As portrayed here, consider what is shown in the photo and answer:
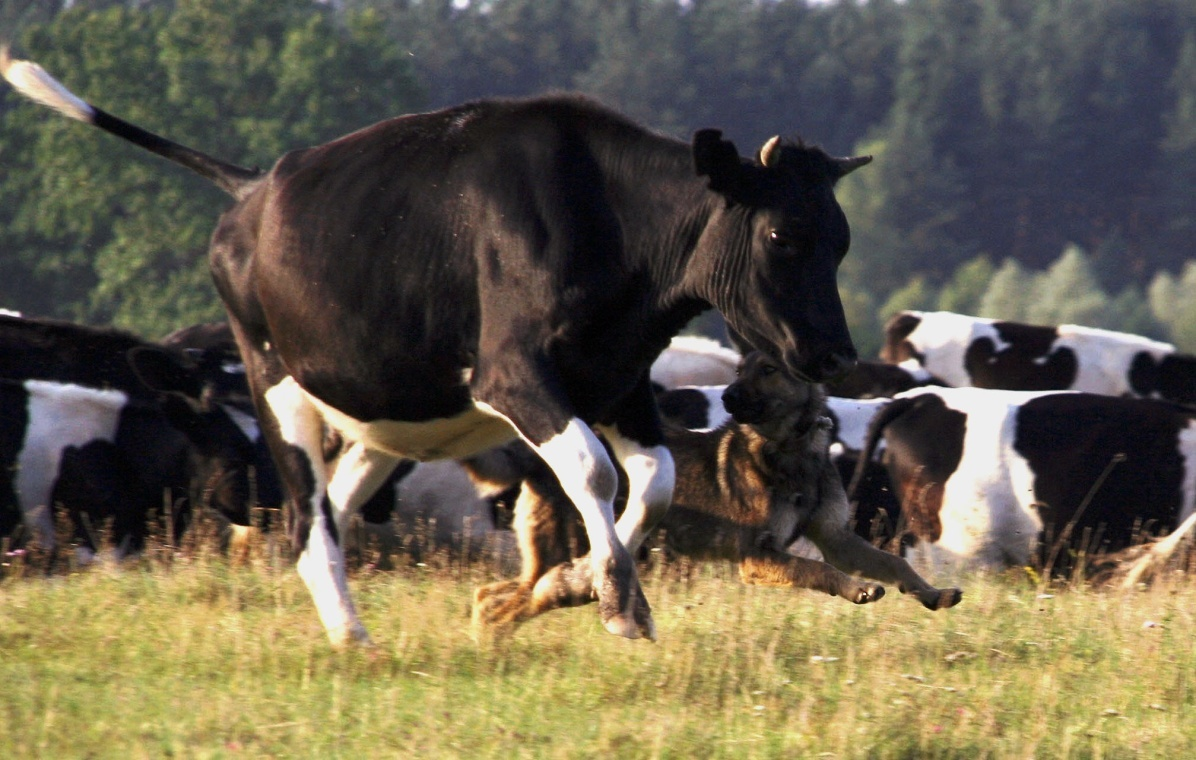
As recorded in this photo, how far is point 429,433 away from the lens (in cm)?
615

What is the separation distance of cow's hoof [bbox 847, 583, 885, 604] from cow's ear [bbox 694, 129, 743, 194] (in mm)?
1977

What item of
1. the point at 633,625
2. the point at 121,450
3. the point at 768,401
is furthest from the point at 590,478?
the point at 121,450

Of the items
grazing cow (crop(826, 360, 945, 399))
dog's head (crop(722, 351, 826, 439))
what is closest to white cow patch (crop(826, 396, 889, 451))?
dog's head (crop(722, 351, 826, 439))

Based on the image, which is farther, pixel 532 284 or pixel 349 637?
pixel 349 637

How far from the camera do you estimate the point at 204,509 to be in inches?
370

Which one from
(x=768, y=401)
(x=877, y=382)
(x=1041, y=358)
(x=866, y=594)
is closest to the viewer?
(x=866, y=594)

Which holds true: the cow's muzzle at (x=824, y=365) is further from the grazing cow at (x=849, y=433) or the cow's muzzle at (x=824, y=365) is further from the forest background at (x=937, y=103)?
the forest background at (x=937, y=103)

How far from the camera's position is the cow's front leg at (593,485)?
18.0 feet

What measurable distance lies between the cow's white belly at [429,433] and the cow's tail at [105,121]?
1.04m

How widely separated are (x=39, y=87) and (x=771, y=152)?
3006 millimetres

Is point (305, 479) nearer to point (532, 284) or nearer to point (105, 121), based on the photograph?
point (532, 284)

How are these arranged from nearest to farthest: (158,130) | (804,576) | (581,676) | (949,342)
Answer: (581,676), (804,576), (949,342), (158,130)

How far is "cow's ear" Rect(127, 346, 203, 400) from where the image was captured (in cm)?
975

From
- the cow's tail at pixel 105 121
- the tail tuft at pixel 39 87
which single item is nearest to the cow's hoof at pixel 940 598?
the cow's tail at pixel 105 121
